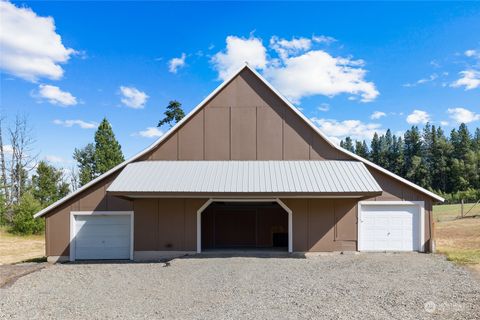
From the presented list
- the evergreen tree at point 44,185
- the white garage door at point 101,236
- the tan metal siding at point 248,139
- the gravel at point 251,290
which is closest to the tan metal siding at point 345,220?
the tan metal siding at point 248,139

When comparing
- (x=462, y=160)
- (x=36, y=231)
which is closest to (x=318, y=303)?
(x=36, y=231)

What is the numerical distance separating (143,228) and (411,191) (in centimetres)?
1099

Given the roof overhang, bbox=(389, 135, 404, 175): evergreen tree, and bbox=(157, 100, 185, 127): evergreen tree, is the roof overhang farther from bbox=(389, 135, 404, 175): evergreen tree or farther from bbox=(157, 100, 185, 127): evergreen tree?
bbox=(389, 135, 404, 175): evergreen tree

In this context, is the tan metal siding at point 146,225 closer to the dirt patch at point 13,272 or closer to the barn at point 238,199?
the barn at point 238,199

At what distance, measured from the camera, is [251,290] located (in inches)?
376

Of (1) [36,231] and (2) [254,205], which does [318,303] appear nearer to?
(2) [254,205]

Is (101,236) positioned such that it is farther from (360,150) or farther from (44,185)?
(360,150)

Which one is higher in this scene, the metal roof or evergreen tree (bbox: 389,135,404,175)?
evergreen tree (bbox: 389,135,404,175)

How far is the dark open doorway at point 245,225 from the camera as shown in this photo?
19422mm

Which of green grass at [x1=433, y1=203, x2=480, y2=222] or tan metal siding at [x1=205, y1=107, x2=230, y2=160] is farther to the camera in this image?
green grass at [x1=433, y1=203, x2=480, y2=222]

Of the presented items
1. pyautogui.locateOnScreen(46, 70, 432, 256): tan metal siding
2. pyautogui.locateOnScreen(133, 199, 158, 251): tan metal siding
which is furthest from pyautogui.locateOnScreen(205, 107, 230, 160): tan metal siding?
pyautogui.locateOnScreen(133, 199, 158, 251): tan metal siding

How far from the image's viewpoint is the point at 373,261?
43.9 ft

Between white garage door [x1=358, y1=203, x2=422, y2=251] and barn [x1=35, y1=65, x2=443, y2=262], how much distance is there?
0.13 feet

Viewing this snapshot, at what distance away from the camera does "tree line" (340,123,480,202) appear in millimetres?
69562
